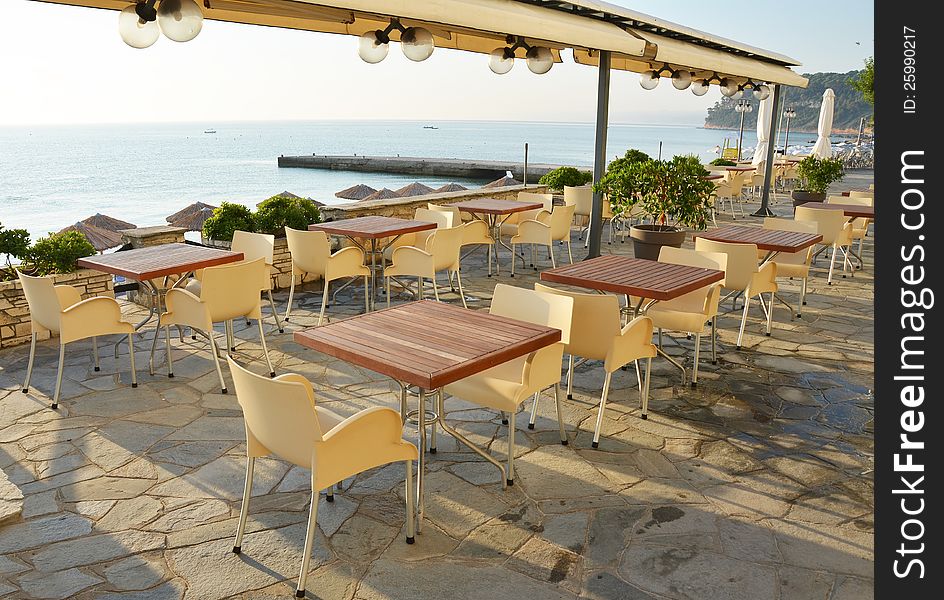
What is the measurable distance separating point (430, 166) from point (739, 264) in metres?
39.7

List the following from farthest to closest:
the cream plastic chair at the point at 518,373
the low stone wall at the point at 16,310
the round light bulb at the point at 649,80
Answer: the round light bulb at the point at 649,80 → the low stone wall at the point at 16,310 → the cream plastic chair at the point at 518,373

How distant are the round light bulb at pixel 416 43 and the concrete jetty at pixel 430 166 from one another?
25093mm

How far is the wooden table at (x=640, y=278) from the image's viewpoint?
4.09 m

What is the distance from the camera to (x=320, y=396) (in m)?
4.30

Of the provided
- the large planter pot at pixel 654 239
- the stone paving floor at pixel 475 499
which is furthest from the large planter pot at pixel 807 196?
the stone paving floor at pixel 475 499

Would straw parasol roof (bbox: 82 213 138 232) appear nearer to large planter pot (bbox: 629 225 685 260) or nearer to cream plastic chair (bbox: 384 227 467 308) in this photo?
cream plastic chair (bbox: 384 227 467 308)

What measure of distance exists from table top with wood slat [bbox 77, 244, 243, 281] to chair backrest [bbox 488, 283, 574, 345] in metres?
2.23

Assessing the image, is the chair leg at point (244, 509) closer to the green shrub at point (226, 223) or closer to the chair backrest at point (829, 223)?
the green shrub at point (226, 223)

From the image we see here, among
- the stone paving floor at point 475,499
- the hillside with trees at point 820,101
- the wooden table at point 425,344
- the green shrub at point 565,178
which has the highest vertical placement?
the hillside with trees at point 820,101

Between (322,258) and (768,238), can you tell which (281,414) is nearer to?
(322,258)

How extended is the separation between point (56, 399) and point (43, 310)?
1.80 feet

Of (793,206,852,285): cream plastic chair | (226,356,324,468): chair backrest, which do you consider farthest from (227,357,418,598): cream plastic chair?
(793,206,852,285): cream plastic chair

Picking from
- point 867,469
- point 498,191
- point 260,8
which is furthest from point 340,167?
point 867,469

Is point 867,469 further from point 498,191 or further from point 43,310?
point 498,191
